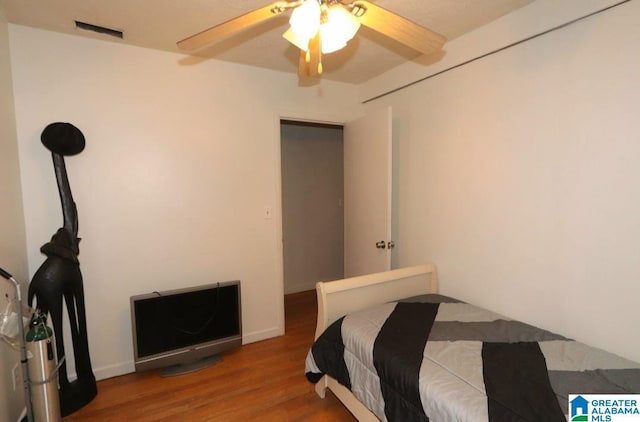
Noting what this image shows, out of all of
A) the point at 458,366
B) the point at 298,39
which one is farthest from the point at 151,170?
the point at 458,366

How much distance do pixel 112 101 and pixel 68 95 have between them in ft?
0.84

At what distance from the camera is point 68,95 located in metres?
2.21

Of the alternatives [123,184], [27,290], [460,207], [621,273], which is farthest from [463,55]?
[27,290]

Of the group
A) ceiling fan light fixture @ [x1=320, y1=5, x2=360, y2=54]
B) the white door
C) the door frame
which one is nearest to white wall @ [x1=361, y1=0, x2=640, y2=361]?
the white door

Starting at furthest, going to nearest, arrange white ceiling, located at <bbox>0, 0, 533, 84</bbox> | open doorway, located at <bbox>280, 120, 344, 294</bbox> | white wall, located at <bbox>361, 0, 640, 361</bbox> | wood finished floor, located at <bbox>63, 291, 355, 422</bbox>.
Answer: open doorway, located at <bbox>280, 120, 344, 294</bbox> < wood finished floor, located at <bbox>63, 291, 355, 422</bbox> < white ceiling, located at <bbox>0, 0, 533, 84</bbox> < white wall, located at <bbox>361, 0, 640, 361</bbox>

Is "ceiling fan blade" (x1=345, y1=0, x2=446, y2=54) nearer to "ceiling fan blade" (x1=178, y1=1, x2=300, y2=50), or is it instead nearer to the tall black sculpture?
"ceiling fan blade" (x1=178, y1=1, x2=300, y2=50)

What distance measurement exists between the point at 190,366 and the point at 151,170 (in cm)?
158

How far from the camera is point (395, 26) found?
4.28 ft

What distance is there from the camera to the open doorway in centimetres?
429

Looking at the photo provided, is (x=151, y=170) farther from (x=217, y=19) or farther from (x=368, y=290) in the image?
(x=368, y=290)

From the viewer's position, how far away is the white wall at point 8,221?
1.76 metres

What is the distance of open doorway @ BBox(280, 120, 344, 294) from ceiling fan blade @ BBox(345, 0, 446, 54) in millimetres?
2872

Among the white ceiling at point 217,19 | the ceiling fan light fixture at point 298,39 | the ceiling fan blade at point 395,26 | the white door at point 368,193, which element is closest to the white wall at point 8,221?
the white ceiling at point 217,19

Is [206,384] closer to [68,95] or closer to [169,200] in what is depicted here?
[169,200]
